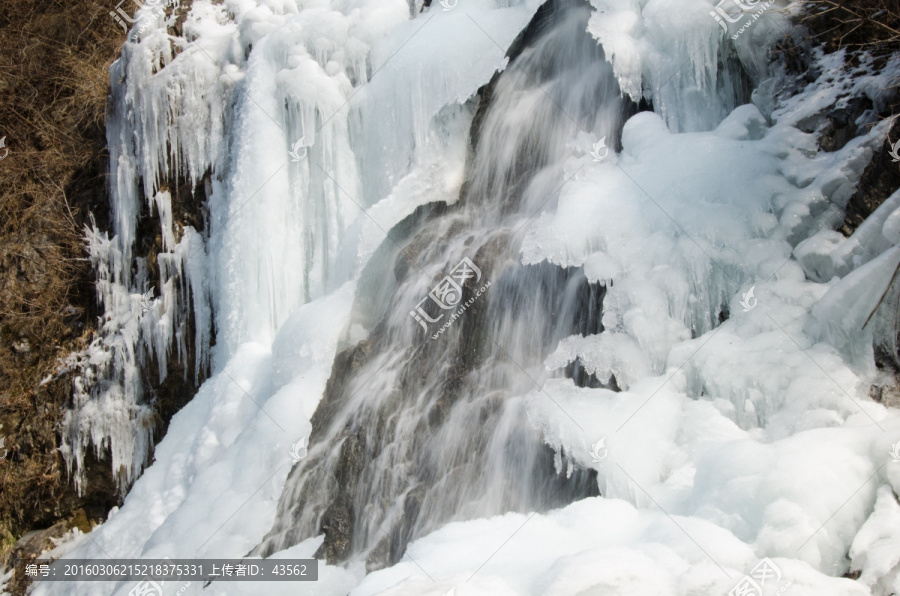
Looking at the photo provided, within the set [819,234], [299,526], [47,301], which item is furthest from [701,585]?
[47,301]

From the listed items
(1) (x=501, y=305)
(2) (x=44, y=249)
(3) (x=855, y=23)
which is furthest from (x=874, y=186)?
(2) (x=44, y=249)

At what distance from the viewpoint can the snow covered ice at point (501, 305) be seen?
2.84 metres

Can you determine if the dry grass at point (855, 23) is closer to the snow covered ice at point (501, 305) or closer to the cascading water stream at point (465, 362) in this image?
the snow covered ice at point (501, 305)

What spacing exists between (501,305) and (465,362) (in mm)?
413

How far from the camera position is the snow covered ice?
2.84 m

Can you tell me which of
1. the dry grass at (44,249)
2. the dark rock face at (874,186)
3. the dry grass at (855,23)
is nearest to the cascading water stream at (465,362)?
the dry grass at (855,23)

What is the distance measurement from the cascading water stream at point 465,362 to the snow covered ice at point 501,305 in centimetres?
2

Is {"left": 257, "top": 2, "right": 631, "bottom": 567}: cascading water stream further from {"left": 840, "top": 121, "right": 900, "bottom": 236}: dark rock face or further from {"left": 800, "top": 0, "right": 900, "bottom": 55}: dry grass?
{"left": 840, "top": 121, "right": 900, "bottom": 236}: dark rock face

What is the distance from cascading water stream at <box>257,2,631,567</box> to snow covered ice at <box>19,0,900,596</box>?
0.06 ft

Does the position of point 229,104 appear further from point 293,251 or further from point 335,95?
point 293,251

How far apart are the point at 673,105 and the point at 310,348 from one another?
2880mm

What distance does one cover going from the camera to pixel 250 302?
5766 mm

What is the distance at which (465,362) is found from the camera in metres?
4.26

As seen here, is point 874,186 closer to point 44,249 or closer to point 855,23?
point 855,23
